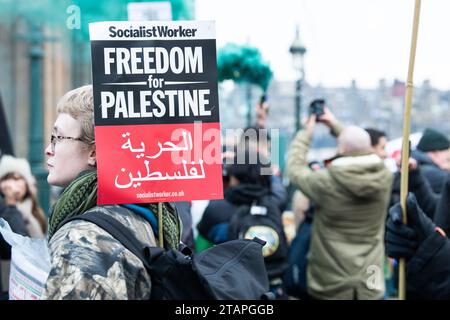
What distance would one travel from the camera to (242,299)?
7.55ft

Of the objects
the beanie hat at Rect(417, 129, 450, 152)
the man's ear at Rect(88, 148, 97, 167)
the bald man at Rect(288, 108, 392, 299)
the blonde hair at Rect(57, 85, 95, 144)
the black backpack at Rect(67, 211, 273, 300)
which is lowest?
the bald man at Rect(288, 108, 392, 299)

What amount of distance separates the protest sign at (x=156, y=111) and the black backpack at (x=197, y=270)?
0.18m

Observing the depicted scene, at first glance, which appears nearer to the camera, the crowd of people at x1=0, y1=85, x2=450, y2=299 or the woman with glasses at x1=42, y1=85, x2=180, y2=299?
the woman with glasses at x1=42, y1=85, x2=180, y2=299

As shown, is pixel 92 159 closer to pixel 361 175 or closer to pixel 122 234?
pixel 122 234

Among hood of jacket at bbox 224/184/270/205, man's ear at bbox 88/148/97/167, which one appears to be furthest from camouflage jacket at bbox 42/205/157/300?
hood of jacket at bbox 224/184/270/205

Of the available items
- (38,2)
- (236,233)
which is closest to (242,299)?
(236,233)

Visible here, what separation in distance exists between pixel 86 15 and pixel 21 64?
9.10 m

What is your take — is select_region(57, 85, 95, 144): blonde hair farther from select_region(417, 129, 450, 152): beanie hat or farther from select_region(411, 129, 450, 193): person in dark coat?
select_region(417, 129, 450, 152): beanie hat

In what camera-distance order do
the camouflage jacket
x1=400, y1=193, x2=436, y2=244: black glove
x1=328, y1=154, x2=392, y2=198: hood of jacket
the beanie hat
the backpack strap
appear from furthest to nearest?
the beanie hat < x1=328, y1=154, x2=392, y2=198: hood of jacket < x1=400, y1=193, x2=436, y2=244: black glove < the backpack strap < the camouflage jacket

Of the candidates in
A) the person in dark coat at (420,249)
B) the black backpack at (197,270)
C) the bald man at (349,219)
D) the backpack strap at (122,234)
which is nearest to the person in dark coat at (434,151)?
the bald man at (349,219)

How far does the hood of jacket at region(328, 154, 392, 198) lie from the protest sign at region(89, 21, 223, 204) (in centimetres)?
305

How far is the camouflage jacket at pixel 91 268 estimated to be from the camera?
2.06m

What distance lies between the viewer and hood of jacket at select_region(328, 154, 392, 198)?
541cm
